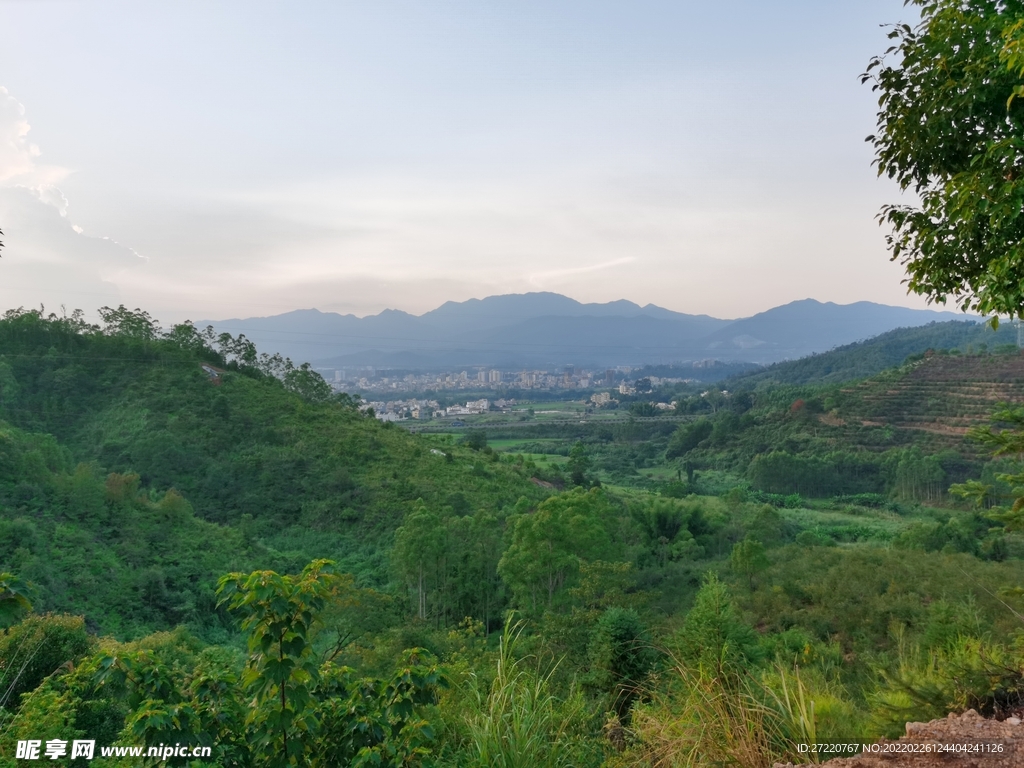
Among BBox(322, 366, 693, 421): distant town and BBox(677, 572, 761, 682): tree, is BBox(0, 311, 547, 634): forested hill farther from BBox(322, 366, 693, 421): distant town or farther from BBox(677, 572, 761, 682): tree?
BBox(322, 366, 693, 421): distant town

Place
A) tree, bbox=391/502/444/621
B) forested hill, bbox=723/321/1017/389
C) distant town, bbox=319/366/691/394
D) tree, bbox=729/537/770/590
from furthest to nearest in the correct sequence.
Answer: distant town, bbox=319/366/691/394 < forested hill, bbox=723/321/1017/389 < tree, bbox=729/537/770/590 < tree, bbox=391/502/444/621

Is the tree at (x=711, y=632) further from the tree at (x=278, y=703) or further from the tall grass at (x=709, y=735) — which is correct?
the tree at (x=278, y=703)

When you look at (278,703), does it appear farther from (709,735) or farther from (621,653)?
(621,653)

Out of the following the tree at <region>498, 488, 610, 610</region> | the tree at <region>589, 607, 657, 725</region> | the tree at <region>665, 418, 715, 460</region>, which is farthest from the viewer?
the tree at <region>665, 418, 715, 460</region>

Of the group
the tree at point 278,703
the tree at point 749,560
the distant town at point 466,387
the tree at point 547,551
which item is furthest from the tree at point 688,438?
the tree at point 278,703

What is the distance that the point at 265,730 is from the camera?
7.65 ft

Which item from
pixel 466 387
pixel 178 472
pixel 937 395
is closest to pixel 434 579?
pixel 178 472

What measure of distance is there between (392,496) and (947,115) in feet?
60.3

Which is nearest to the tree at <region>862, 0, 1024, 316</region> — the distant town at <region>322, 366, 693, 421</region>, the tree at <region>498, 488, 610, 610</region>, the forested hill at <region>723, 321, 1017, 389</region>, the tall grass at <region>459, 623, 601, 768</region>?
the tall grass at <region>459, 623, 601, 768</region>

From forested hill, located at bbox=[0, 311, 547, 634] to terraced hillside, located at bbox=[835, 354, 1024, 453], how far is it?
81.6 ft

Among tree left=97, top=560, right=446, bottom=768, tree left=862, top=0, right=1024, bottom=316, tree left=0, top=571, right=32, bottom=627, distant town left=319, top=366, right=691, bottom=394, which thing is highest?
tree left=862, top=0, right=1024, bottom=316

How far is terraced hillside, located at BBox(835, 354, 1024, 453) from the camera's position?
3406cm

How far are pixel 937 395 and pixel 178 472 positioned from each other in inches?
1635

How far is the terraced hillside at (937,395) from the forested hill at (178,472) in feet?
81.6
